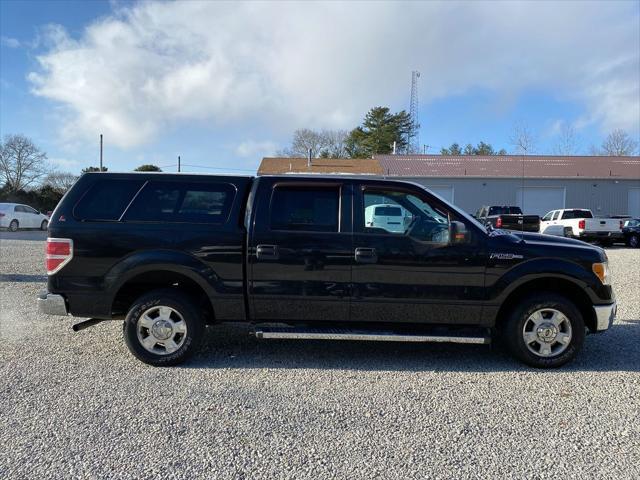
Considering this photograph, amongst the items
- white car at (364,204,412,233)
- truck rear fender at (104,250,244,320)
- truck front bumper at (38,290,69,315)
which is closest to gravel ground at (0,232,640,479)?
truck front bumper at (38,290,69,315)

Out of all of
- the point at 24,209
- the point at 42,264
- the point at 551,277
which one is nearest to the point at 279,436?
the point at 551,277

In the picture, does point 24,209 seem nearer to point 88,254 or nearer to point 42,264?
point 42,264

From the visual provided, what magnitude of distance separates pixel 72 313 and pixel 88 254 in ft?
2.15

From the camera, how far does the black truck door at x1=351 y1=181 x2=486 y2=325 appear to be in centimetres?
464

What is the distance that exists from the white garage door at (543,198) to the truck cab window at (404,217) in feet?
89.4

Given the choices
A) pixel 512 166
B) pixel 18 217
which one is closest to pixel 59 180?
pixel 18 217

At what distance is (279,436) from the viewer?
11.0 ft

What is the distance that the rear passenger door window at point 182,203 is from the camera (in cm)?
479

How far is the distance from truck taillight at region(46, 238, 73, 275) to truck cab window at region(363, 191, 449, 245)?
2.98 metres

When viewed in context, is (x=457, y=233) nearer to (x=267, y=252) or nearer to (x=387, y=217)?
(x=387, y=217)

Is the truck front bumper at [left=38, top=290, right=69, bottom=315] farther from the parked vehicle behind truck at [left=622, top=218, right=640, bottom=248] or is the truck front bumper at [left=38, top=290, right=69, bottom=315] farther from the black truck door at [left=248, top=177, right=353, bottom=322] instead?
the parked vehicle behind truck at [left=622, top=218, right=640, bottom=248]

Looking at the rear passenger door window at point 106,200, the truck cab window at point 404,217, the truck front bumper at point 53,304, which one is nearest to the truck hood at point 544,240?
the truck cab window at point 404,217

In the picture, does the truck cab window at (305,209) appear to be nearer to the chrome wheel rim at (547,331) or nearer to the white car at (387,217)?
the white car at (387,217)

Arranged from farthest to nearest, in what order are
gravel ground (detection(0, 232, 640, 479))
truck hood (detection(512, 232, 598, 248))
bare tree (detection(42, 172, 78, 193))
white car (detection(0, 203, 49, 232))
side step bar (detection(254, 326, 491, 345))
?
bare tree (detection(42, 172, 78, 193)), white car (detection(0, 203, 49, 232)), truck hood (detection(512, 232, 598, 248)), side step bar (detection(254, 326, 491, 345)), gravel ground (detection(0, 232, 640, 479))
